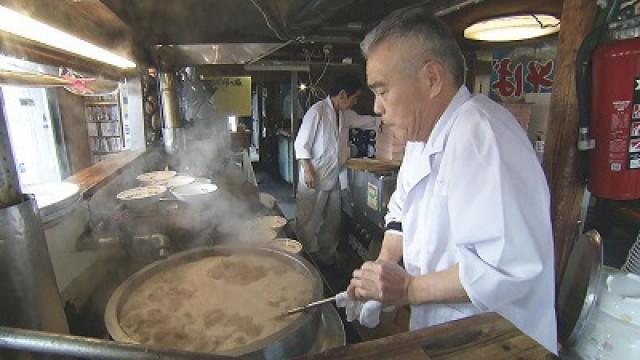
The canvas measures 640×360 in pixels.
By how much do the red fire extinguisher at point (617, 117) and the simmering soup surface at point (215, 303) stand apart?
209 cm

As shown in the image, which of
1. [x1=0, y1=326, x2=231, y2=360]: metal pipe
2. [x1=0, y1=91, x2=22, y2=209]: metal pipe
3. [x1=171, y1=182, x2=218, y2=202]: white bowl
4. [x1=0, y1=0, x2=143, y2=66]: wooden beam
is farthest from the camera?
[x1=171, y1=182, x2=218, y2=202]: white bowl

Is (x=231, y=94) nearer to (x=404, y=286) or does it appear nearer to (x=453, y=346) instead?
(x=404, y=286)

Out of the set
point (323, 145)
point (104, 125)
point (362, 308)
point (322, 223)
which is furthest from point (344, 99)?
point (104, 125)

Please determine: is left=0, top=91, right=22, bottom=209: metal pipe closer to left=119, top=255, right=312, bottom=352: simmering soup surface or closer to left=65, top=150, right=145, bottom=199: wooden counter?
left=119, top=255, right=312, bottom=352: simmering soup surface

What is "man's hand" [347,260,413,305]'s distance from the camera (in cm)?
154

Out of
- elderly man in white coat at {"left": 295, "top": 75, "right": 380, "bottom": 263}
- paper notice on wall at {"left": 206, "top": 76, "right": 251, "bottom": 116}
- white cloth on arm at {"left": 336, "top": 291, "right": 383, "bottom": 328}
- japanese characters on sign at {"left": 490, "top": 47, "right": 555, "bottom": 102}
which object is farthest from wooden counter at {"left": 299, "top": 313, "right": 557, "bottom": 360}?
paper notice on wall at {"left": 206, "top": 76, "right": 251, "bottom": 116}

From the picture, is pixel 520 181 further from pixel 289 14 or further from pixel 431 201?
pixel 289 14

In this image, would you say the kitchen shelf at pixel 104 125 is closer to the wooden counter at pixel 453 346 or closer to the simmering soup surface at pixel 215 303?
the simmering soup surface at pixel 215 303

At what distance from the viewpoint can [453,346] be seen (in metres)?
0.96

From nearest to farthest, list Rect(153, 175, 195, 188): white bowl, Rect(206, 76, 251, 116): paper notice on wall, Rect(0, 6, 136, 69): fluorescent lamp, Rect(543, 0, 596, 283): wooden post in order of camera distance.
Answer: Rect(0, 6, 136, 69): fluorescent lamp → Rect(543, 0, 596, 283): wooden post → Rect(153, 175, 195, 188): white bowl → Rect(206, 76, 251, 116): paper notice on wall

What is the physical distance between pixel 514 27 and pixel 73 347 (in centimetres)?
402

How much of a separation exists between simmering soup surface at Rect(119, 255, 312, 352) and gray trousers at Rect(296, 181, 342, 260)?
397cm

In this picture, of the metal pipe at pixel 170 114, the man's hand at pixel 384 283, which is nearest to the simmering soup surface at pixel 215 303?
the man's hand at pixel 384 283

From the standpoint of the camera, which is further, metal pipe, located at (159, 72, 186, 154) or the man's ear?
metal pipe, located at (159, 72, 186, 154)
